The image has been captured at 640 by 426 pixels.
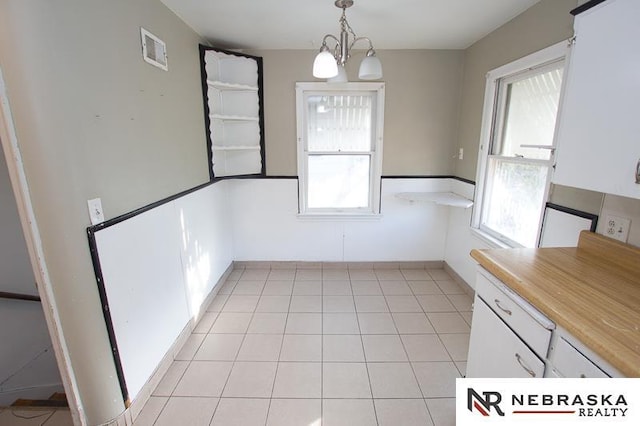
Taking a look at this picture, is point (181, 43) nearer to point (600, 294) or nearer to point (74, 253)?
point (74, 253)

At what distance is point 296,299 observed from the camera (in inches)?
108

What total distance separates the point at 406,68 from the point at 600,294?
2572 millimetres

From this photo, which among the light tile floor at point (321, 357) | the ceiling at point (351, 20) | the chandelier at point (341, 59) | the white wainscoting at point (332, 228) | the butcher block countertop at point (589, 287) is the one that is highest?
the ceiling at point (351, 20)

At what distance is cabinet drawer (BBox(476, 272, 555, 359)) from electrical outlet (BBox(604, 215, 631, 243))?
2.14ft

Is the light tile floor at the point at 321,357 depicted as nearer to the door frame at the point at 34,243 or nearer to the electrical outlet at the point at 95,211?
the door frame at the point at 34,243

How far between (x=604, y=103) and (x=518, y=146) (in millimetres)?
1157

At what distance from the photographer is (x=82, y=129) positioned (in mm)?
1245

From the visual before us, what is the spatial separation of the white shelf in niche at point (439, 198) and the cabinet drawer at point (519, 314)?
1.44 m

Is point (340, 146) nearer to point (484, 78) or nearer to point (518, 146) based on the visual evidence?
point (484, 78)

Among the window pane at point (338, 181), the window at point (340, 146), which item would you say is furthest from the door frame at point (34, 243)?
the window pane at point (338, 181)

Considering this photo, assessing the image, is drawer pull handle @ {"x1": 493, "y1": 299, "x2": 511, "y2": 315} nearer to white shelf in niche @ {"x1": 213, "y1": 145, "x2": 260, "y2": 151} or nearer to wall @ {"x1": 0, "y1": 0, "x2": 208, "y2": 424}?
wall @ {"x1": 0, "y1": 0, "x2": 208, "y2": 424}

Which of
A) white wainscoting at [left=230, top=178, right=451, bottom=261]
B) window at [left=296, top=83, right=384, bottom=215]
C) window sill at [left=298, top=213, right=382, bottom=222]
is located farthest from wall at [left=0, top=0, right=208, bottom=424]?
window sill at [left=298, top=213, right=382, bottom=222]

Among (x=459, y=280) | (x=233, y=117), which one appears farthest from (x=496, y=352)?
(x=233, y=117)

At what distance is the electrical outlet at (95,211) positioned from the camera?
129 cm
